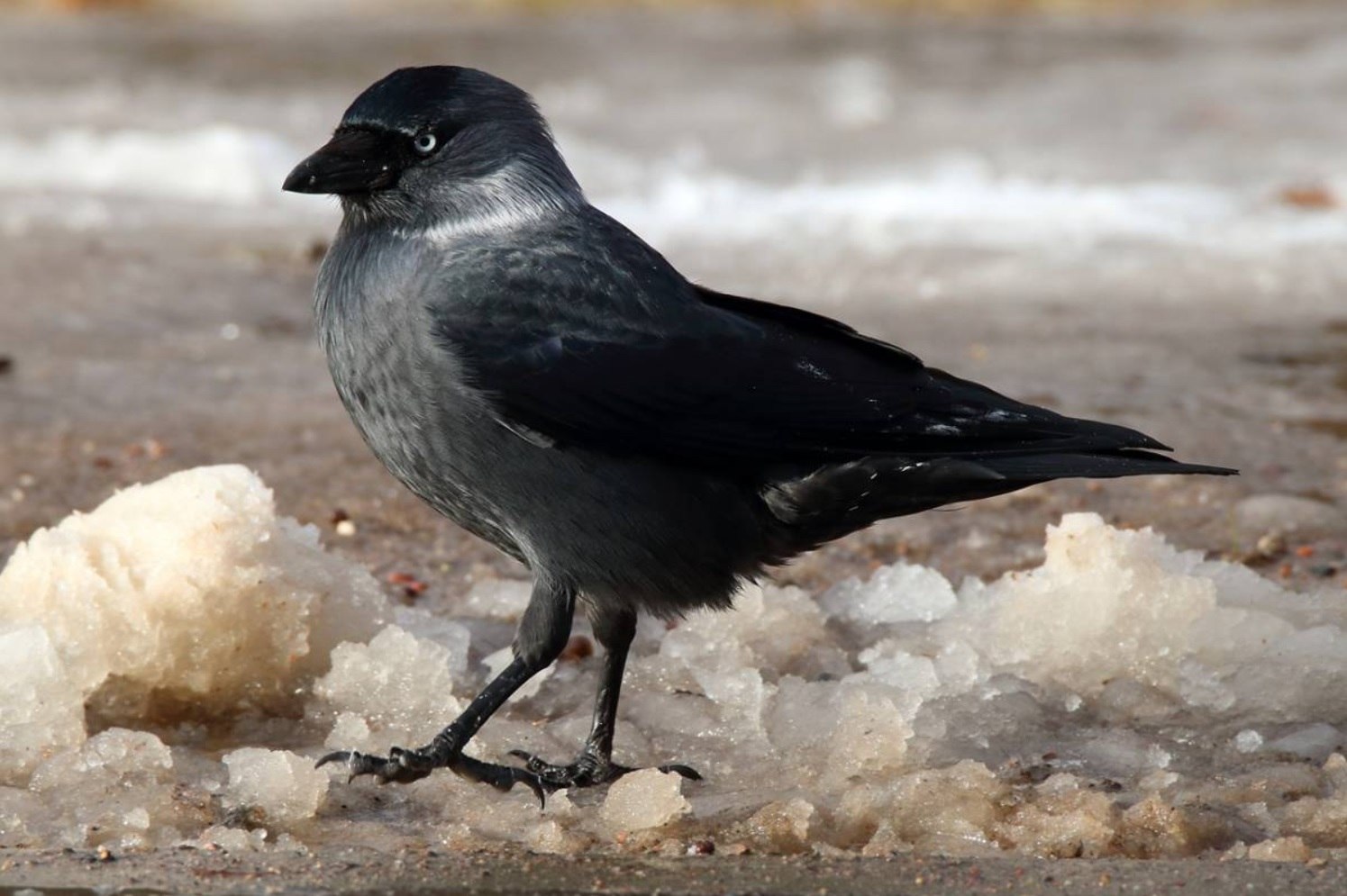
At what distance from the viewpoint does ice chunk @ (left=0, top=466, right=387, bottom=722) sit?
3.50 m

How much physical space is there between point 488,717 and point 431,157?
3.39 ft

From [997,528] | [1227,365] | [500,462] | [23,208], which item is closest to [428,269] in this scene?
[500,462]

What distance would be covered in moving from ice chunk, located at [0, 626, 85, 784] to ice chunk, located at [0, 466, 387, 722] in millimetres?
64

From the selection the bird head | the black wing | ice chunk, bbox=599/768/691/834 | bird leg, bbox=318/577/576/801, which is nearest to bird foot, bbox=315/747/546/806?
bird leg, bbox=318/577/576/801

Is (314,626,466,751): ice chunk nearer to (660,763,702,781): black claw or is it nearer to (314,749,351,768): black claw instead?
(314,749,351,768): black claw

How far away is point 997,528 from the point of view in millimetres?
4656

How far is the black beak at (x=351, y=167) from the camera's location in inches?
136

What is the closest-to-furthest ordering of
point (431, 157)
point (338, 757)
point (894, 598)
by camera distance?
point (338, 757) → point (431, 157) → point (894, 598)

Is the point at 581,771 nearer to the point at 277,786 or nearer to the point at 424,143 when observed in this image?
the point at 277,786

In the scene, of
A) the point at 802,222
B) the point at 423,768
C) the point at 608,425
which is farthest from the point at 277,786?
the point at 802,222

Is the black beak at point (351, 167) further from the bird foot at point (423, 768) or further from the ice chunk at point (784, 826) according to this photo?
the ice chunk at point (784, 826)

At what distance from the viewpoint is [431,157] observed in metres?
3.51

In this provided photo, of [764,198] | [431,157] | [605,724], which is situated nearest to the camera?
[605,724]

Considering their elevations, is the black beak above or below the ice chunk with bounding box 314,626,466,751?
above
